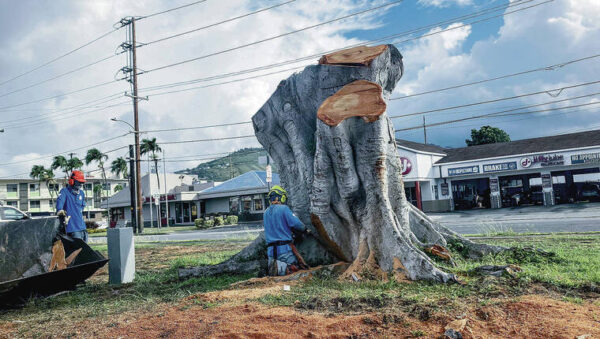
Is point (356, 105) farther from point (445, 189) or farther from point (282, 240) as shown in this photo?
point (445, 189)

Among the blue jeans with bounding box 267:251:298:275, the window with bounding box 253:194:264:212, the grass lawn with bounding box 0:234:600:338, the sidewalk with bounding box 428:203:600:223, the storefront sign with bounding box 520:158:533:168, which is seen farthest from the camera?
the window with bounding box 253:194:264:212

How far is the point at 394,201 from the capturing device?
686 cm

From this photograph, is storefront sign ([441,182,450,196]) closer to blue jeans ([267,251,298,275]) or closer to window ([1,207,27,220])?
window ([1,207,27,220])

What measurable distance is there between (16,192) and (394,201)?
7866 centimetres

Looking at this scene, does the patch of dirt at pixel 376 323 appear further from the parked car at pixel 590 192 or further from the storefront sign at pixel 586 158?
the parked car at pixel 590 192

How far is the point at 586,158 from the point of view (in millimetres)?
28234

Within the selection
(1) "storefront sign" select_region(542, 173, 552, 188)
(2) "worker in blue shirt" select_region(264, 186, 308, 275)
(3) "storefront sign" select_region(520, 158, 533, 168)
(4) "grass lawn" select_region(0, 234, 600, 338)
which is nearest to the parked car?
(1) "storefront sign" select_region(542, 173, 552, 188)

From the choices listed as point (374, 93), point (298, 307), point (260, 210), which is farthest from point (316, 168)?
point (260, 210)

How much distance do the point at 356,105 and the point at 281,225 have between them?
2.13 metres

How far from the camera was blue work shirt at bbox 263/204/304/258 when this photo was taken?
640 cm

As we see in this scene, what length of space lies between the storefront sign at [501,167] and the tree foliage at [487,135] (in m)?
24.5

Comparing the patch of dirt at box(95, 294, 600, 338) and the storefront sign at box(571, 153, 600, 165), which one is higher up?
the storefront sign at box(571, 153, 600, 165)

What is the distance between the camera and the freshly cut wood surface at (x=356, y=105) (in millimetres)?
6098

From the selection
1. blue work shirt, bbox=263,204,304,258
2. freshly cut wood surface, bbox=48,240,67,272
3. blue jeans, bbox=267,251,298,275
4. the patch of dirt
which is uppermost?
blue work shirt, bbox=263,204,304,258
